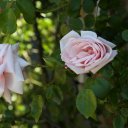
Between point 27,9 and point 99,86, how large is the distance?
0.95 ft

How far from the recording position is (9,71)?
108cm

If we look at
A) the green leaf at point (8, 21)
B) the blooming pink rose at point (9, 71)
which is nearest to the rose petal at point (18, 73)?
the blooming pink rose at point (9, 71)

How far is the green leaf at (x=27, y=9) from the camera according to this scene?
114 centimetres

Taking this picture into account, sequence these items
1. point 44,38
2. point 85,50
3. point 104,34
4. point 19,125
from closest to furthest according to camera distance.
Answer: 1. point 85,50
2. point 104,34
3. point 19,125
4. point 44,38

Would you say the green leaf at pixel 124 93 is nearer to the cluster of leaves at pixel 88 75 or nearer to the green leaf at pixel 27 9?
the cluster of leaves at pixel 88 75

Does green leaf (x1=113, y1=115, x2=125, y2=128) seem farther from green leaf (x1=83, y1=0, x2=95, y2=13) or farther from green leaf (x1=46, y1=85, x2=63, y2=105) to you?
green leaf (x1=83, y1=0, x2=95, y2=13)

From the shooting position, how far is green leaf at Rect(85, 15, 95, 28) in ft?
4.23

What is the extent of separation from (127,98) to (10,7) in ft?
1.29

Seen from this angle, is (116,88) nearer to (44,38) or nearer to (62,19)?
(62,19)

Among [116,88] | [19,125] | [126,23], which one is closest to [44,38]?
[19,125]

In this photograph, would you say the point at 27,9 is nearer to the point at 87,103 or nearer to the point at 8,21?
the point at 8,21

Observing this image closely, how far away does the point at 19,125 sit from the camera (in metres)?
1.61

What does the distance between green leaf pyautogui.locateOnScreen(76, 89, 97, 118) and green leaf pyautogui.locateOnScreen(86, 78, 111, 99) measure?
0.03 m

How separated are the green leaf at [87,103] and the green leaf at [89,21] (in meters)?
0.29
